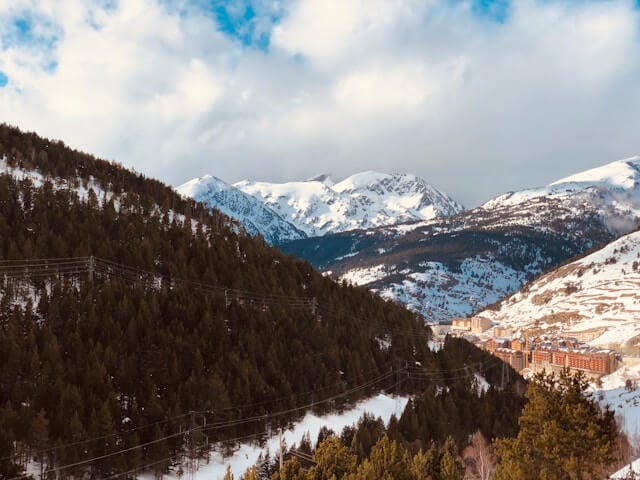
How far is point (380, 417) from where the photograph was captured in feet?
236

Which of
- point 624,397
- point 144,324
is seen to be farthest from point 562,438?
point 624,397

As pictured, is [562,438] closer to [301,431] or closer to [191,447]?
[191,447]

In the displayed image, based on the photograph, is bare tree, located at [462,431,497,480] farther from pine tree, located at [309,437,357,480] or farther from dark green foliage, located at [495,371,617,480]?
dark green foliage, located at [495,371,617,480]

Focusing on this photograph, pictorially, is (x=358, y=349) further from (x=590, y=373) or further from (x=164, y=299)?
(x=590, y=373)

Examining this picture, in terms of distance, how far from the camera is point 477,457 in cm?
6938

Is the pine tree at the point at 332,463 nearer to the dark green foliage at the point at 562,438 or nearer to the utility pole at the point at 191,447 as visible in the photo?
the dark green foliage at the point at 562,438

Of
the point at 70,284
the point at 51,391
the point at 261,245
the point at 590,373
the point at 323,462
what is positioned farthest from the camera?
the point at 590,373

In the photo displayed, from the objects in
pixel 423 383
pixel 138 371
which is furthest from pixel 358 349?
pixel 138 371

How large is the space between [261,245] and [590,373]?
418 feet

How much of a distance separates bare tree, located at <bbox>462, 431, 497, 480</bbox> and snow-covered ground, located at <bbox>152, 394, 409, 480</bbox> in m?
10.1

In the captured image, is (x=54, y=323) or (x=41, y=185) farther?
(x=41, y=185)

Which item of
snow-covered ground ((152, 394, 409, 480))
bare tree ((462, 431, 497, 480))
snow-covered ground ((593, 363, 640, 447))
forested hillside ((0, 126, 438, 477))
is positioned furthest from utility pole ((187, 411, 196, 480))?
snow-covered ground ((593, 363, 640, 447))

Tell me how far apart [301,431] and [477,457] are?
22244 millimetres

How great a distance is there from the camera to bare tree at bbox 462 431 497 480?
6575cm
